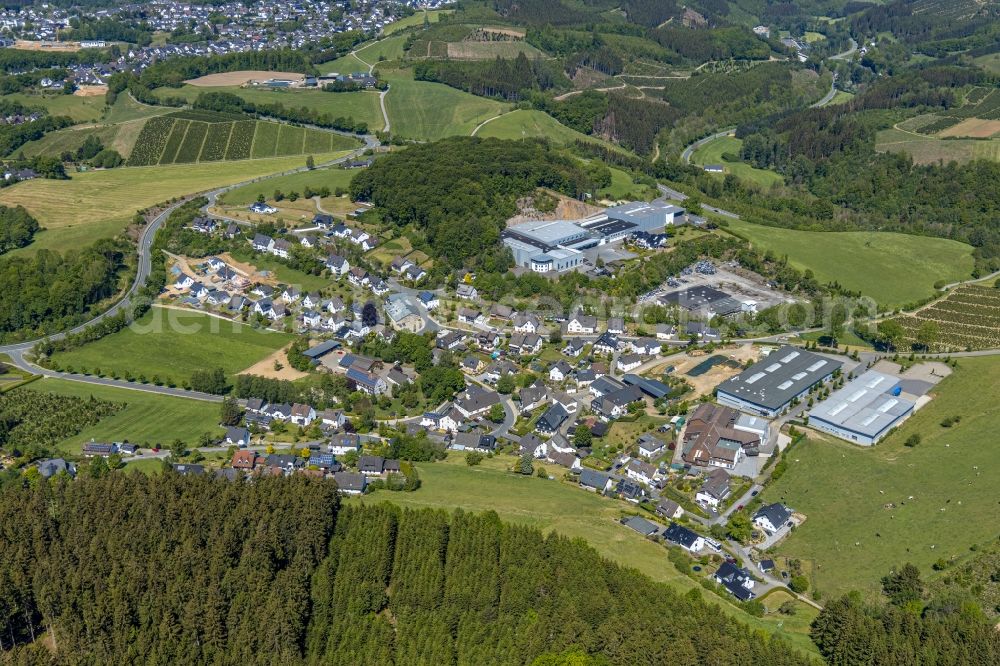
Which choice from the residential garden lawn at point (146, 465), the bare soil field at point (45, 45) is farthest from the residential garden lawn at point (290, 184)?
the bare soil field at point (45, 45)

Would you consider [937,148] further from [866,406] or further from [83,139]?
[83,139]

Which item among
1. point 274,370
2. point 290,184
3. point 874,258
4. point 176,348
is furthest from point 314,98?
point 874,258

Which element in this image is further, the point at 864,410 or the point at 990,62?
the point at 990,62

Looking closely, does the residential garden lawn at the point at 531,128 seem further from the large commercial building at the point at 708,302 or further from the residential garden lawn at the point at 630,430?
the residential garden lawn at the point at 630,430

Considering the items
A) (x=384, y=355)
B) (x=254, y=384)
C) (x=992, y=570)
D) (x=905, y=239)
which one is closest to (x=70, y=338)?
(x=254, y=384)

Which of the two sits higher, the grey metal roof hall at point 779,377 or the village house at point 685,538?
the village house at point 685,538

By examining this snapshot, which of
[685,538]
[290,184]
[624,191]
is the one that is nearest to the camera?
[685,538]
